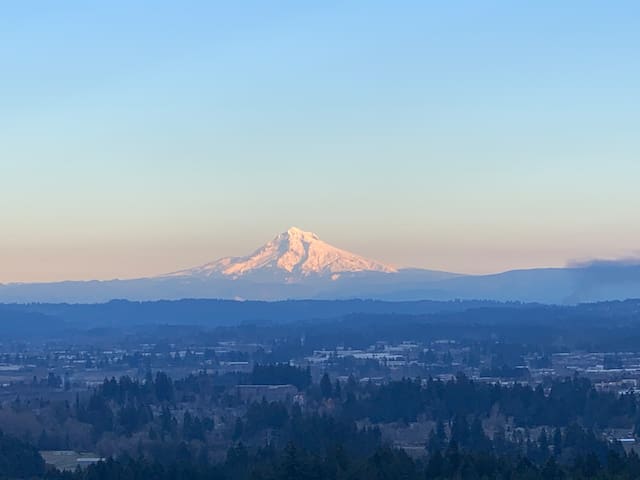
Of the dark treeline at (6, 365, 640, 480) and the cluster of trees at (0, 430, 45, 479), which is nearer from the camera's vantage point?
the dark treeline at (6, 365, 640, 480)

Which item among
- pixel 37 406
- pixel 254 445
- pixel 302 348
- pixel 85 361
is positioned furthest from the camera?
pixel 302 348

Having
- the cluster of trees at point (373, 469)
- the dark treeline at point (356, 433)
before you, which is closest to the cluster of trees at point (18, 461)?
the dark treeline at point (356, 433)

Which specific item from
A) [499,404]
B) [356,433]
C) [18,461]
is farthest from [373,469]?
[499,404]

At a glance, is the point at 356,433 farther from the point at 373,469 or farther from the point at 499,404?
the point at 373,469

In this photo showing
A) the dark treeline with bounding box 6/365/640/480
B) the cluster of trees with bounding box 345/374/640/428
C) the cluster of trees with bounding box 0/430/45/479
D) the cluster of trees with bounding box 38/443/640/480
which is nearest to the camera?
the cluster of trees with bounding box 38/443/640/480

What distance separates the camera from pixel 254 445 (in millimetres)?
83312

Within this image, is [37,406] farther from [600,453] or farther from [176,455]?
[600,453]

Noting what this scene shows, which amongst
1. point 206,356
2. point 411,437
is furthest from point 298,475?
point 206,356

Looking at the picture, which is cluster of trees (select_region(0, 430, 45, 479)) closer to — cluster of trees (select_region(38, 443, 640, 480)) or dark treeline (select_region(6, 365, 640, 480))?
dark treeline (select_region(6, 365, 640, 480))

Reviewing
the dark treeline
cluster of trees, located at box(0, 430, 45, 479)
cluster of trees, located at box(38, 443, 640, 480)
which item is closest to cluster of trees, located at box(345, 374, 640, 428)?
the dark treeline

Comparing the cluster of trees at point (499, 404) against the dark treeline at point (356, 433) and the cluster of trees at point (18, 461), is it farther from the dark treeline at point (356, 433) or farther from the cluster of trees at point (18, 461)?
the cluster of trees at point (18, 461)

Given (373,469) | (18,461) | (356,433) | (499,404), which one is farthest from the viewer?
(499,404)

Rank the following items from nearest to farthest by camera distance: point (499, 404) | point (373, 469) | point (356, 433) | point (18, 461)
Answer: point (373, 469), point (18, 461), point (356, 433), point (499, 404)

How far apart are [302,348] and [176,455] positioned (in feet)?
356
